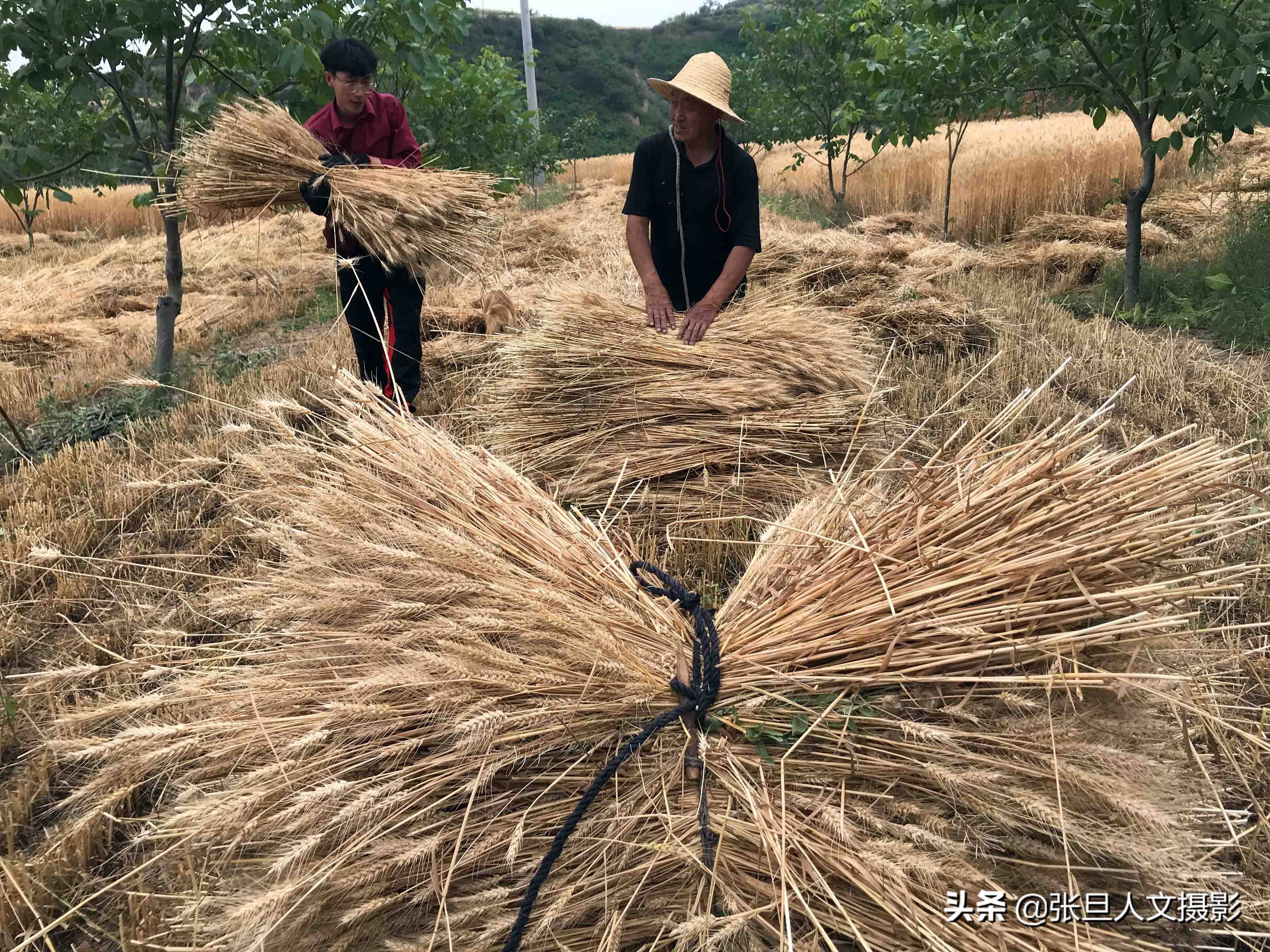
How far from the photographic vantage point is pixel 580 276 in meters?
5.23

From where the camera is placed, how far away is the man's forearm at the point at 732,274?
9.88ft

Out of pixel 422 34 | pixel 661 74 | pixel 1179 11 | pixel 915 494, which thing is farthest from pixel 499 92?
pixel 661 74

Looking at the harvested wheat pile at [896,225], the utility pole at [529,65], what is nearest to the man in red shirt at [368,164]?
the harvested wheat pile at [896,225]

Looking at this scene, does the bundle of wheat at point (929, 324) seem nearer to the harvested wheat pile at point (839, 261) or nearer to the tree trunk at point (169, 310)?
the harvested wheat pile at point (839, 261)

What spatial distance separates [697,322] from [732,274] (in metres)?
0.36

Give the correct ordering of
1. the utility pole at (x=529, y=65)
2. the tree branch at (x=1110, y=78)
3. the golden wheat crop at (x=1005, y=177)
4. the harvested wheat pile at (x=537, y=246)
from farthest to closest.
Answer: the utility pole at (x=529, y=65)
the golden wheat crop at (x=1005, y=177)
the harvested wheat pile at (x=537, y=246)
the tree branch at (x=1110, y=78)

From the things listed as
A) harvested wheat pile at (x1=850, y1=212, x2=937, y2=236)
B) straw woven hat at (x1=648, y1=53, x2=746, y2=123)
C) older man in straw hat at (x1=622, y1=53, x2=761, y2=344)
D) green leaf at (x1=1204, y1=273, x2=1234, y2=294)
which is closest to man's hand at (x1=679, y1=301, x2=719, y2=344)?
older man in straw hat at (x1=622, y1=53, x2=761, y2=344)

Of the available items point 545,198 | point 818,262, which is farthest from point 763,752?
point 545,198

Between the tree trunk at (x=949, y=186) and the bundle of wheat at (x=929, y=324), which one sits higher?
the tree trunk at (x=949, y=186)

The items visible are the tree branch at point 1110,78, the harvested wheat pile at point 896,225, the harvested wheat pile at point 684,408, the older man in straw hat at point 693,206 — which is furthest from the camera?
the harvested wheat pile at point 896,225

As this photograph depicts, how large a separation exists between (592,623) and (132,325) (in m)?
6.26

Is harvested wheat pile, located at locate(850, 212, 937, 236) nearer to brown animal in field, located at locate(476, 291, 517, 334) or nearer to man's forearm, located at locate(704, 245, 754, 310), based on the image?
brown animal in field, located at locate(476, 291, 517, 334)

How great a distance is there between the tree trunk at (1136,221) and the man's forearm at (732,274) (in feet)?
10.3

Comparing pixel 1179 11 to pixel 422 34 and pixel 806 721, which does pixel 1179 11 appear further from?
pixel 806 721
